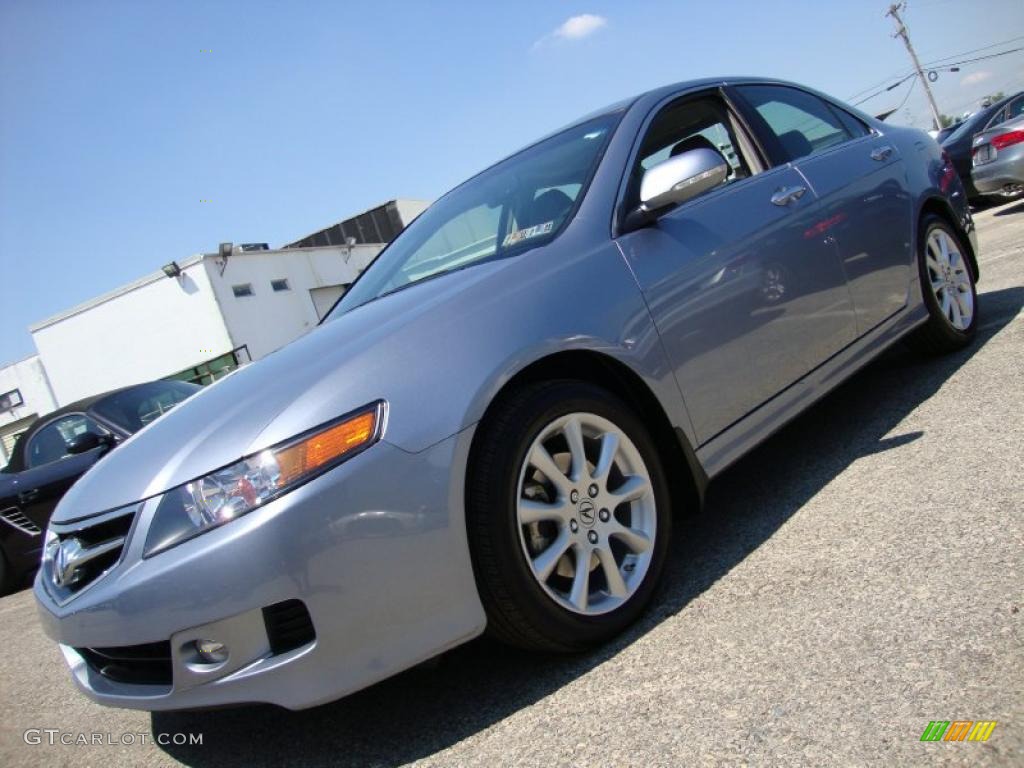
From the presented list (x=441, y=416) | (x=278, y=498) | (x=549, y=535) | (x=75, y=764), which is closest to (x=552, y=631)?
(x=549, y=535)

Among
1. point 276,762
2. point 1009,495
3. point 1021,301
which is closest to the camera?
point 276,762

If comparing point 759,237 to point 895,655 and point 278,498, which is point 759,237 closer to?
point 895,655

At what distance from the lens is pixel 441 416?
1898 millimetres

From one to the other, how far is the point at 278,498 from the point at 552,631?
779 millimetres

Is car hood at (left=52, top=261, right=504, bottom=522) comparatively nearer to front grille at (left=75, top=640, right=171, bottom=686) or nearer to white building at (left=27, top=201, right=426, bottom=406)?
front grille at (left=75, top=640, right=171, bottom=686)

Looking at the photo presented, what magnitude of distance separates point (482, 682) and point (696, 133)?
7.60 ft

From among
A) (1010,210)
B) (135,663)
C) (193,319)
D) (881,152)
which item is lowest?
(1010,210)

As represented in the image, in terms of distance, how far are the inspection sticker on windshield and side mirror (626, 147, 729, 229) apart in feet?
0.88

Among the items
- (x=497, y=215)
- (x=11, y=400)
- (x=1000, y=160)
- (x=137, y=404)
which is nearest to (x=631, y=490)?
(x=497, y=215)

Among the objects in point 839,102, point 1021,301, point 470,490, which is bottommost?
point 1021,301

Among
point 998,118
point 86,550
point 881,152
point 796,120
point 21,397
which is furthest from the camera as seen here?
point 21,397

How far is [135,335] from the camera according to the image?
25594mm

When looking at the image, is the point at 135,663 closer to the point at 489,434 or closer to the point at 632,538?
the point at 489,434

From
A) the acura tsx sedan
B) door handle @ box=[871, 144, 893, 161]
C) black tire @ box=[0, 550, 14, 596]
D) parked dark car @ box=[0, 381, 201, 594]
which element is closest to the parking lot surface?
the acura tsx sedan
